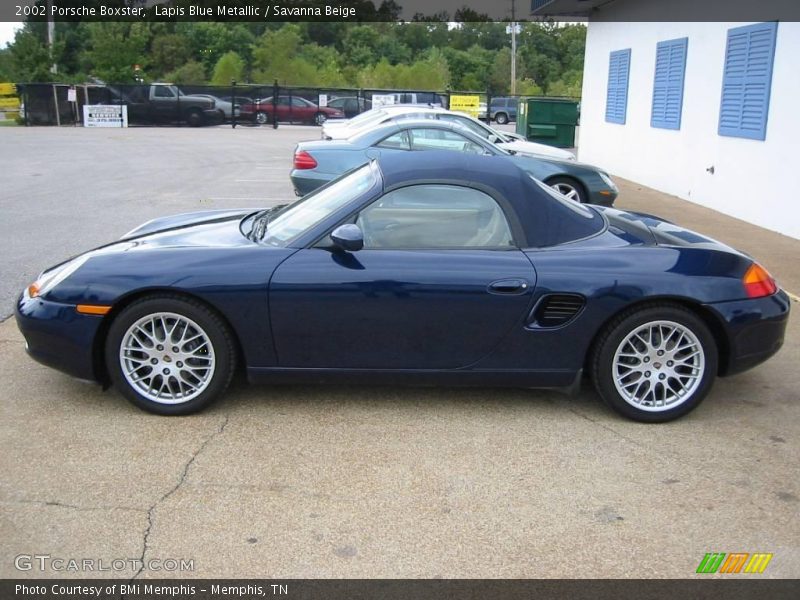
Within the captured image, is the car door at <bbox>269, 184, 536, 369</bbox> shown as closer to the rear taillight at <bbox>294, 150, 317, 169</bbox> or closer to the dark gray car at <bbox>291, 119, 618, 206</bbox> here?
the dark gray car at <bbox>291, 119, 618, 206</bbox>

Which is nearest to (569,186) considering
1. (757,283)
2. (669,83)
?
(669,83)

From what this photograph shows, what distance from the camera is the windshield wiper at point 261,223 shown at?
4.86 m

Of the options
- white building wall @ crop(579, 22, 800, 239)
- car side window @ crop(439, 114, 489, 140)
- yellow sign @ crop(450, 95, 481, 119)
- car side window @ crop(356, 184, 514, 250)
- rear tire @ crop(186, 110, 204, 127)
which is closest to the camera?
car side window @ crop(356, 184, 514, 250)

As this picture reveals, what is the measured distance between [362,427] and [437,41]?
90.6m

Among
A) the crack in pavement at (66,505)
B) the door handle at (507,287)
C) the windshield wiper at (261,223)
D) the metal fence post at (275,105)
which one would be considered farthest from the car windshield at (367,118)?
the metal fence post at (275,105)

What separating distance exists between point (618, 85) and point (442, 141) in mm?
8350

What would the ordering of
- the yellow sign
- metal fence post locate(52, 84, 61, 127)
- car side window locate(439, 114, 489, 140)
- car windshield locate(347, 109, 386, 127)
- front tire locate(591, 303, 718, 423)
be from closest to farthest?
front tire locate(591, 303, 718, 423) < car side window locate(439, 114, 489, 140) < car windshield locate(347, 109, 386, 127) < metal fence post locate(52, 84, 61, 127) < the yellow sign

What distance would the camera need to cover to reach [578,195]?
34.8 feet

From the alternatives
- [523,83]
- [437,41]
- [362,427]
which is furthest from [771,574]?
[437,41]

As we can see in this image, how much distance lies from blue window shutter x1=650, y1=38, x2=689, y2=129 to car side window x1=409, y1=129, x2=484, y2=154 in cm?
489

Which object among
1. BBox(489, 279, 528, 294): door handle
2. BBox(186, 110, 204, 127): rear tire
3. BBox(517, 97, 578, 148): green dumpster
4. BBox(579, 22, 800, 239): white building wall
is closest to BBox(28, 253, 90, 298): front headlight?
BBox(489, 279, 528, 294): door handle

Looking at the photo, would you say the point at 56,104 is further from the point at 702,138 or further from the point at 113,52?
the point at 702,138

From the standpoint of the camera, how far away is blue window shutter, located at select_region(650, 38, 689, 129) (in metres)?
14.1

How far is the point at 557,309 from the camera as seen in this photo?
14.6ft
